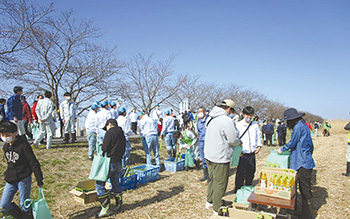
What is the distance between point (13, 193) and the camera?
137 inches

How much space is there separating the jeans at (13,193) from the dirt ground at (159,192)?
134 centimetres

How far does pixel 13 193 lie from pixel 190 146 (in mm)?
5209

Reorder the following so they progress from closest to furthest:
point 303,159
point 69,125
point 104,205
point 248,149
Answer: point 303,159
point 104,205
point 248,149
point 69,125

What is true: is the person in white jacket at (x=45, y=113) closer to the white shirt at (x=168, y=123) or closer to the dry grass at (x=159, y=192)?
the dry grass at (x=159, y=192)

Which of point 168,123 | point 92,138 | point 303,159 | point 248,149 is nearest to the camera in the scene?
point 303,159

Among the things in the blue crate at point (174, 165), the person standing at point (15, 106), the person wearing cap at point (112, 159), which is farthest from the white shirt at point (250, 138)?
the person standing at point (15, 106)

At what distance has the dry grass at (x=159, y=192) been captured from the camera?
467cm

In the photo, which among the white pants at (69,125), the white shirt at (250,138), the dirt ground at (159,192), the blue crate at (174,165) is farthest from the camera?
the white pants at (69,125)

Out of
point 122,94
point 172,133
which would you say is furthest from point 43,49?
point 172,133

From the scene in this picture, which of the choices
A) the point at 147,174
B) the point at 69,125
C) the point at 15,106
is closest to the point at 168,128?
the point at 147,174

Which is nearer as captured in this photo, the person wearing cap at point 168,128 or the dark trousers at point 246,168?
the dark trousers at point 246,168

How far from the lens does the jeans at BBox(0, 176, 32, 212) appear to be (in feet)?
11.2

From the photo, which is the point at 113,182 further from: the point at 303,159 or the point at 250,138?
the point at 303,159

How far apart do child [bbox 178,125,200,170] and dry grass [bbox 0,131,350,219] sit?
1.16 ft
